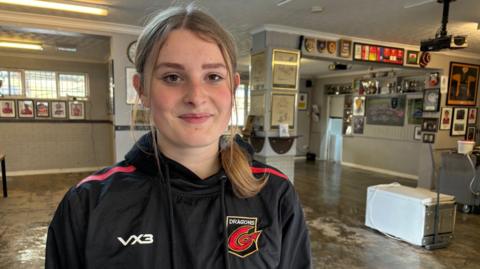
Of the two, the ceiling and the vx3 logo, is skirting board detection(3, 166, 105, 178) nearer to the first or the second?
the ceiling

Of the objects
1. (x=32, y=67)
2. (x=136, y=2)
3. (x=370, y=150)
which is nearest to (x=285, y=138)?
(x=136, y=2)

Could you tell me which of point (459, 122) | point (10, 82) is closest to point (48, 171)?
point (10, 82)

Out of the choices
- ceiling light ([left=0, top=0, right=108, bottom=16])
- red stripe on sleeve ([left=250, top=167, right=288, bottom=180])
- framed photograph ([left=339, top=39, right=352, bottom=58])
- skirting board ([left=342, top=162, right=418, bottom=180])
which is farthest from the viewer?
skirting board ([left=342, top=162, right=418, bottom=180])

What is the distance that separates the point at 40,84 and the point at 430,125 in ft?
25.9

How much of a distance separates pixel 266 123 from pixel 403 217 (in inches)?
78.3

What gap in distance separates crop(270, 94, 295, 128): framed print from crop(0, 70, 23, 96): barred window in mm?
5554

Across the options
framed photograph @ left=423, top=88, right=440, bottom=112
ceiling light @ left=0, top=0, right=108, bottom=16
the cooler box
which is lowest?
the cooler box

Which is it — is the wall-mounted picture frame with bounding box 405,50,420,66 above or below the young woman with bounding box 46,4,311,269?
above

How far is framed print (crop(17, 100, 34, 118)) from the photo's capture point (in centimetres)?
652

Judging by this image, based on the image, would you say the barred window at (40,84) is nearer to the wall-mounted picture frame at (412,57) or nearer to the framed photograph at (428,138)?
the wall-mounted picture frame at (412,57)

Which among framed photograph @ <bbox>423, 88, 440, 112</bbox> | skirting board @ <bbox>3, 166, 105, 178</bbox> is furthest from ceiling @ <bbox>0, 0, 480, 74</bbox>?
skirting board @ <bbox>3, 166, 105, 178</bbox>

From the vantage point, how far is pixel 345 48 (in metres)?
4.73

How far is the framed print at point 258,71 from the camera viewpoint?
14.1 ft

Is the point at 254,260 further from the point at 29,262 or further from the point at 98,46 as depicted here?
the point at 98,46
